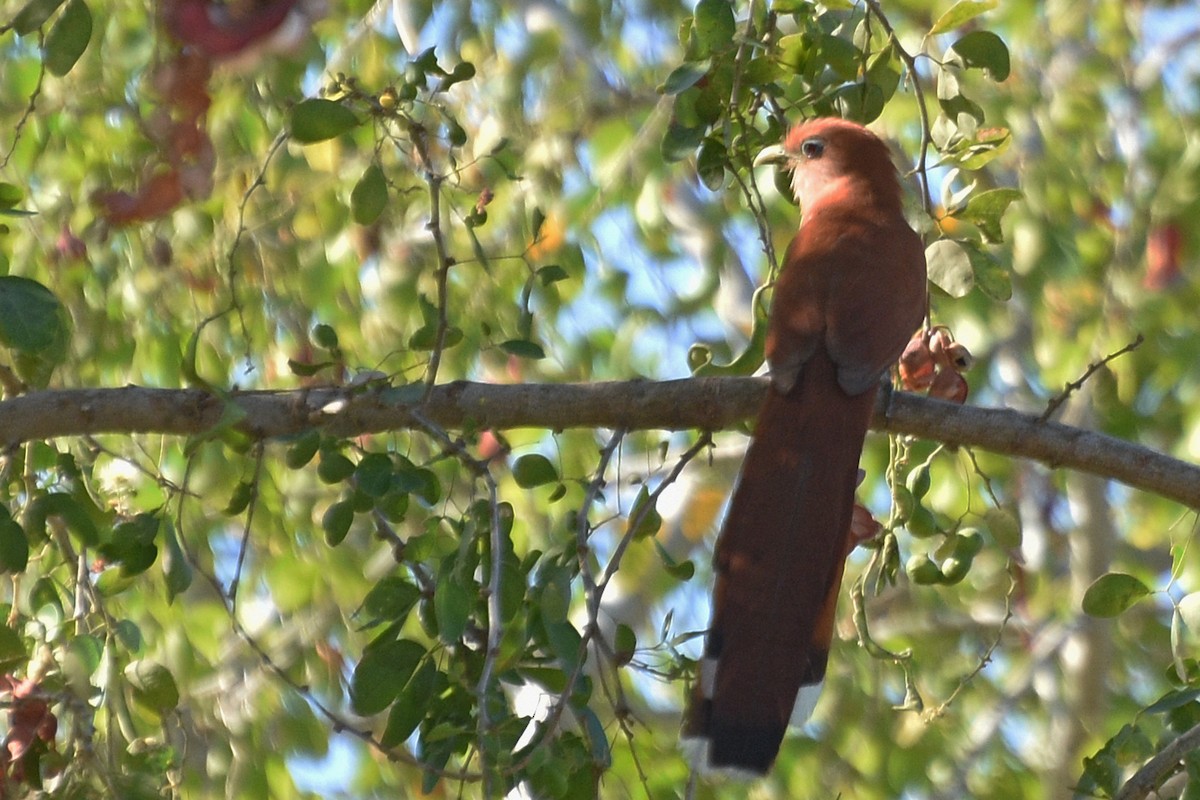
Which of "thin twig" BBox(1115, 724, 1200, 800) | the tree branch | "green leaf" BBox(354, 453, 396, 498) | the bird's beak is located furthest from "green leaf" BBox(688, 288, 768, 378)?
the bird's beak

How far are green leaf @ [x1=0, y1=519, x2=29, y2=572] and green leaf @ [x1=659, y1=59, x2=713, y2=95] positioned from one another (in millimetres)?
1079

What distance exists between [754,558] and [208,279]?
1.67 metres

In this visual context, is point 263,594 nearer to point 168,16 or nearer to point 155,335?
point 155,335

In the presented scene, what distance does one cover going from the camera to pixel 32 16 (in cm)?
218

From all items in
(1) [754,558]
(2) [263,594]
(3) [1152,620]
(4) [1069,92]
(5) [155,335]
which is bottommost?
(2) [263,594]

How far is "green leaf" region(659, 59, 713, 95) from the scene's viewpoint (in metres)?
2.39

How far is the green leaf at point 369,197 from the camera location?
2.44m

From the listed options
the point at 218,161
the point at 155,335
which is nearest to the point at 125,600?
the point at 155,335

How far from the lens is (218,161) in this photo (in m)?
3.89

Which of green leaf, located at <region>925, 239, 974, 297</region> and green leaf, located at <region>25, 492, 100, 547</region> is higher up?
green leaf, located at <region>925, 239, 974, 297</region>

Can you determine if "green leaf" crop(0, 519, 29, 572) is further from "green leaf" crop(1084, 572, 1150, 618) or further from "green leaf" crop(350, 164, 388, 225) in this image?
"green leaf" crop(1084, 572, 1150, 618)

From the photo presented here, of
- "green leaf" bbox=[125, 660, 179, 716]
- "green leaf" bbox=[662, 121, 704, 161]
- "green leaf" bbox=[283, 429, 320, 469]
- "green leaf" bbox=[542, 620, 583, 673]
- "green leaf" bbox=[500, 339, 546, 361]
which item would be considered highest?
"green leaf" bbox=[662, 121, 704, 161]

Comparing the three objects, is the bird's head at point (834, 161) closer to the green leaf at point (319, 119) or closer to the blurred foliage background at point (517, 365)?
the blurred foliage background at point (517, 365)

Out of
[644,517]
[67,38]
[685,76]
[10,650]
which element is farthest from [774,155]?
[10,650]
